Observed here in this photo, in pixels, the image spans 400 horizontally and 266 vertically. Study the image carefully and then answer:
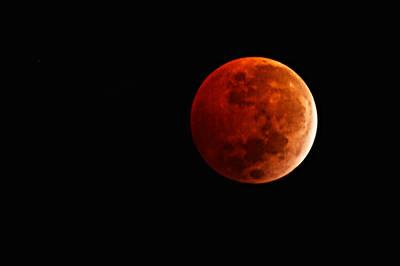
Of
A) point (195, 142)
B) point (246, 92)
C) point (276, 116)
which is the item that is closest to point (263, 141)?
point (276, 116)

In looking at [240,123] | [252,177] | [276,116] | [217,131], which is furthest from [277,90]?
[252,177]

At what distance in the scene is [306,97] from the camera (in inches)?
195

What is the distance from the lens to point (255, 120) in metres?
4.56

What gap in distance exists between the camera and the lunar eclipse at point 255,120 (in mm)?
4578

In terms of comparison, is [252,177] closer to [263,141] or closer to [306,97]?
[263,141]

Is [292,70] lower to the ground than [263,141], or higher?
higher

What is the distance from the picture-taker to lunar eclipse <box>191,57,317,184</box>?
4578 mm

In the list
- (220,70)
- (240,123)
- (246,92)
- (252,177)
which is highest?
(220,70)

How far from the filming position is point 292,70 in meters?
5.36

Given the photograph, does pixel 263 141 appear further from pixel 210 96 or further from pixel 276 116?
pixel 210 96

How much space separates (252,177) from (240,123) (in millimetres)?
865

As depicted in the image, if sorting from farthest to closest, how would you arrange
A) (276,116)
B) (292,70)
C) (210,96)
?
1. (292,70)
2. (210,96)
3. (276,116)

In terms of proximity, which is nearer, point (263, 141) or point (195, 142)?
point (263, 141)

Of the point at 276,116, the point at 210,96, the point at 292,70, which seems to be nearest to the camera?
the point at 276,116
